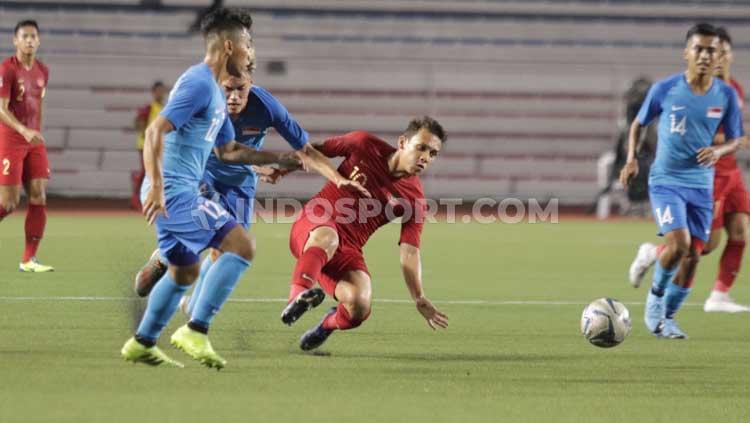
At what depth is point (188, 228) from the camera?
679 centimetres

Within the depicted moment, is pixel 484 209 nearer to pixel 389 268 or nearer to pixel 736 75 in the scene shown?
pixel 736 75

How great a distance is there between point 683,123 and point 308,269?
314 centimetres

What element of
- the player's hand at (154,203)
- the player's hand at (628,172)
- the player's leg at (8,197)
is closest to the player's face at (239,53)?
the player's hand at (154,203)

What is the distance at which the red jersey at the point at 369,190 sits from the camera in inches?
329

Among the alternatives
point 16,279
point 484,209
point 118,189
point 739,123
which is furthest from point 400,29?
point 739,123

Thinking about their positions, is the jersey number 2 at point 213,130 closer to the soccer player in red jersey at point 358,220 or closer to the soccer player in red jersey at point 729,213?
the soccer player in red jersey at point 358,220

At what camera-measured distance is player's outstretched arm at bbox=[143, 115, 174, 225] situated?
6480mm

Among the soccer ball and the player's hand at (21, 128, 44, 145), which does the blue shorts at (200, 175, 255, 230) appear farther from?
the player's hand at (21, 128, 44, 145)

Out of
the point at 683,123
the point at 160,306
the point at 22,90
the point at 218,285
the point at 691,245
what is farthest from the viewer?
the point at 22,90

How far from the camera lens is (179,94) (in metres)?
6.70

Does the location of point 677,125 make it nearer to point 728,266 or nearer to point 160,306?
point 728,266

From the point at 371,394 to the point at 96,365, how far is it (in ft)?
5.32

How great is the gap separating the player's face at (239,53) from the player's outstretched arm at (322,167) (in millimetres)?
655


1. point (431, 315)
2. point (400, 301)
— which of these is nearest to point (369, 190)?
point (431, 315)
